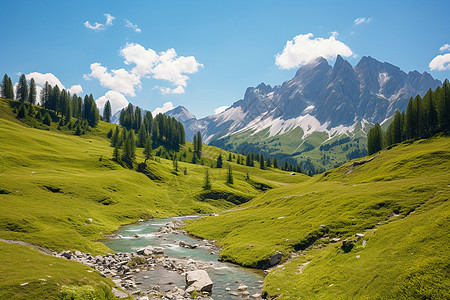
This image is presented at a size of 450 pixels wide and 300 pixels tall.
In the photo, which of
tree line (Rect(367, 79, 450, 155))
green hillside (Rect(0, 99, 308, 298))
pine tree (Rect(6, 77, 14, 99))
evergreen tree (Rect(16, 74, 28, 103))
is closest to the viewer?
green hillside (Rect(0, 99, 308, 298))

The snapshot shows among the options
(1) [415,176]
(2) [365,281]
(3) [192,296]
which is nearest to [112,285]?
(3) [192,296]

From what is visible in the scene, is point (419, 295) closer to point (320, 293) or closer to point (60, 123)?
point (320, 293)

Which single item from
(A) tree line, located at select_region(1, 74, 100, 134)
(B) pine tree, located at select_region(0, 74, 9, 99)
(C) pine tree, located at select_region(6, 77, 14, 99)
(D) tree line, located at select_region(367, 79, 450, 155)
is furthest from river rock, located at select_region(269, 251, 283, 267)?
(B) pine tree, located at select_region(0, 74, 9, 99)

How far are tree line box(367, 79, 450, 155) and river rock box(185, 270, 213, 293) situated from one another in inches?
4288

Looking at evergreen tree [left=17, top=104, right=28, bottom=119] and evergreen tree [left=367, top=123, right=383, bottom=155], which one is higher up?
evergreen tree [left=17, top=104, right=28, bottom=119]

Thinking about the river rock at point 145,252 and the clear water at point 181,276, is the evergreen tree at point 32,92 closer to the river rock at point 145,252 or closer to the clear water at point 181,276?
the clear water at point 181,276

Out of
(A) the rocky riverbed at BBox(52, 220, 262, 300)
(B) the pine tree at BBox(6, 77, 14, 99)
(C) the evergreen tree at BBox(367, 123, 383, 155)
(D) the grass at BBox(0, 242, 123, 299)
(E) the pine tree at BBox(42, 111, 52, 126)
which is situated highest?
(B) the pine tree at BBox(6, 77, 14, 99)

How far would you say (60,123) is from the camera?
17462 cm

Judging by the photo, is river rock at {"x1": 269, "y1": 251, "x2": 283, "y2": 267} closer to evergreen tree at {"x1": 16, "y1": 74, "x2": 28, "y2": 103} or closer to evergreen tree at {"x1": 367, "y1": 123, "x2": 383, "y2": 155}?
evergreen tree at {"x1": 367, "y1": 123, "x2": 383, "y2": 155}

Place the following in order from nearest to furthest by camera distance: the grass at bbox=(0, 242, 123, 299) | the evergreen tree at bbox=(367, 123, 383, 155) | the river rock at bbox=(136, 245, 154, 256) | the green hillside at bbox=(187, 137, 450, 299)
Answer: the grass at bbox=(0, 242, 123, 299)
the green hillside at bbox=(187, 137, 450, 299)
the river rock at bbox=(136, 245, 154, 256)
the evergreen tree at bbox=(367, 123, 383, 155)

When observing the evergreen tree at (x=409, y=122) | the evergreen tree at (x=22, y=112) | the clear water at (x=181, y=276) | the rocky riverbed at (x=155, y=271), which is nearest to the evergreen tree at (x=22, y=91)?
the evergreen tree at (x=22, y=112)

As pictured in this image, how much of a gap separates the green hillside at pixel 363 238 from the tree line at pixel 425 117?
170 feet

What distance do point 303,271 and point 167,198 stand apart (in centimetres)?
8796

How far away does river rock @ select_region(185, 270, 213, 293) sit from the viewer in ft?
87.8
